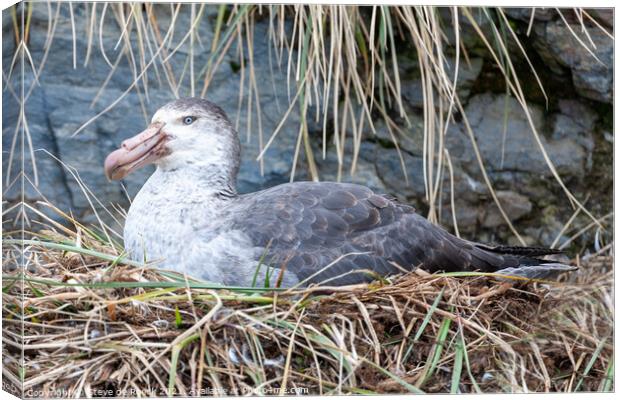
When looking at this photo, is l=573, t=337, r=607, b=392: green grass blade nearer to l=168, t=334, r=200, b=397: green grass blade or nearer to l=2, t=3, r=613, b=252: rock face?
l=2, t=3, r=613, b=252: rock face

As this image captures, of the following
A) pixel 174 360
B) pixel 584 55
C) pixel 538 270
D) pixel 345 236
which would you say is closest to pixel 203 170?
pixel 345 236

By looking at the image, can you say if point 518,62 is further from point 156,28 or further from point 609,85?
point 156,28

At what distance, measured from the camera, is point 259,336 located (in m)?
3.90

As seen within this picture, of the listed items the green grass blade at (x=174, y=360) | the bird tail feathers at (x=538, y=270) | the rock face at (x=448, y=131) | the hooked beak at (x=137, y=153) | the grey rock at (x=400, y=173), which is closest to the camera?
the green grass blade at (x=174, y=360)

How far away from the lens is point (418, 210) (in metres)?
4.71

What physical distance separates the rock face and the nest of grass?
452mm

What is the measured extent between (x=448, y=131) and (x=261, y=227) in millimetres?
919

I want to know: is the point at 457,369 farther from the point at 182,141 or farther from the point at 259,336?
the point at 182,141

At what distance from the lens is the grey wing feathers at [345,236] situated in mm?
4188

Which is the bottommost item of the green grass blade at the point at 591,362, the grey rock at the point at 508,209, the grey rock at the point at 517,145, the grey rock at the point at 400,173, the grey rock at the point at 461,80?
the green grass blade at the point at 591,362

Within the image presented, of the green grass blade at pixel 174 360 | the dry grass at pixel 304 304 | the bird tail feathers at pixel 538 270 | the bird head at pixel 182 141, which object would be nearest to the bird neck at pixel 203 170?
the bird head at pixel 182 141

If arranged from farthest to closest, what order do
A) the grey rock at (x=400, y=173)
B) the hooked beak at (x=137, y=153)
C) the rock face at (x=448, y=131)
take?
1. the grey rock at (x=400, y=173)
2. the rock face at (x=448, y=131)
3. the hooked beak at (x=137, y=153)

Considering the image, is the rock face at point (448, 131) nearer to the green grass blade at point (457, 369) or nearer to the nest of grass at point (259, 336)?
the nest of grass at point (259, 336)

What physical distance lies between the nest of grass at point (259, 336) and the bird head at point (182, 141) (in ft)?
1.31
